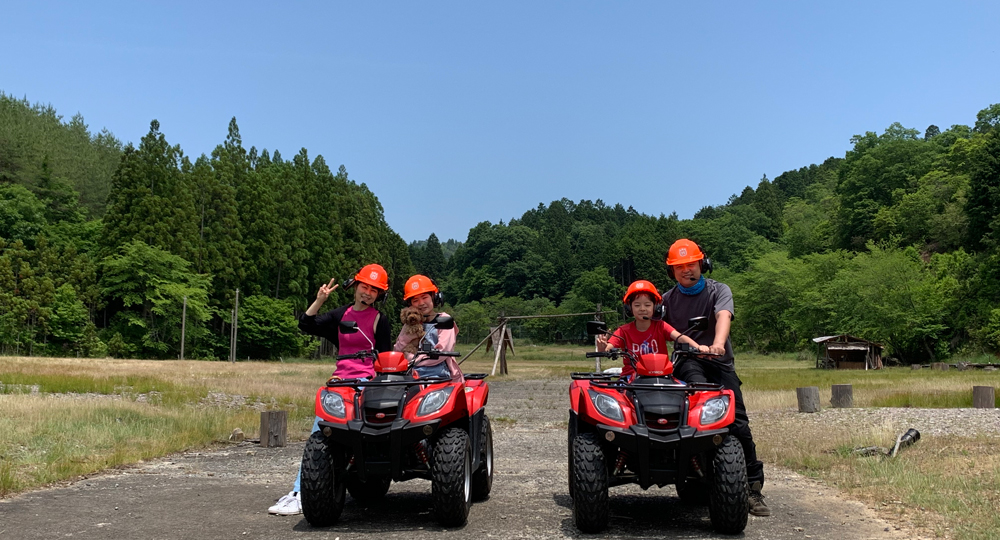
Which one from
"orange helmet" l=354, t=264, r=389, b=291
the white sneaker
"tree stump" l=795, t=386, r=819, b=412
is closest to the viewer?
the white sneaker

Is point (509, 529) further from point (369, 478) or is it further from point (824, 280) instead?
point (824, 280)

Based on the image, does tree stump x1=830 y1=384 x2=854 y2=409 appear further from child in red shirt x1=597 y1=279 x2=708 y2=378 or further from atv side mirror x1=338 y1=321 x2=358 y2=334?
atv side mirror x1=338 y1=321 x2=358 y2=334

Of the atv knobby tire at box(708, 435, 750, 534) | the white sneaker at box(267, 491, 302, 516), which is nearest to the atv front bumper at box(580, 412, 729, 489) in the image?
the atv knobby tire at box(708, 435, 750, 534)

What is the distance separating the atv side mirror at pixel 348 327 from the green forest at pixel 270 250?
55.3 metres

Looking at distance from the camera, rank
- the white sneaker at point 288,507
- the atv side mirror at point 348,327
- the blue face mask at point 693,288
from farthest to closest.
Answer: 1. the white sneaker at point 288,507
2. the blue face mask at point 693,288
3. the atv side mirror at point 348,327

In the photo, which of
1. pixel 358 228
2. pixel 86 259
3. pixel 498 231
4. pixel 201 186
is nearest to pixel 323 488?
pixel 86 259

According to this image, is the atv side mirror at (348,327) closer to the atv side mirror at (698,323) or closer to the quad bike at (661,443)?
the quad bike at (661,443)

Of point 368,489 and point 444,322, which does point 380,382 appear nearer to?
point 444,322

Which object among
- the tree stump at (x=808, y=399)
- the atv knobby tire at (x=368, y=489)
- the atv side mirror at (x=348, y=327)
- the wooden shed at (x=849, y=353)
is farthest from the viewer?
the wooden shed at (x=849, y=353)

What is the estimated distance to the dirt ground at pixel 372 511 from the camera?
6645 mm

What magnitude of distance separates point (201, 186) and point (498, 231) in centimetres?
9701

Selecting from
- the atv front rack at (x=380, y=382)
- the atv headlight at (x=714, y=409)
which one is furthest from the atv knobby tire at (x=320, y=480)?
the atv headlight at (x=714, y=409)

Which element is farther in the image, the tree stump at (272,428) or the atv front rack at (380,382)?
the tree stump at (272,428)

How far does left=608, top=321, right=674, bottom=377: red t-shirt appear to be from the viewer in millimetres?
7152
